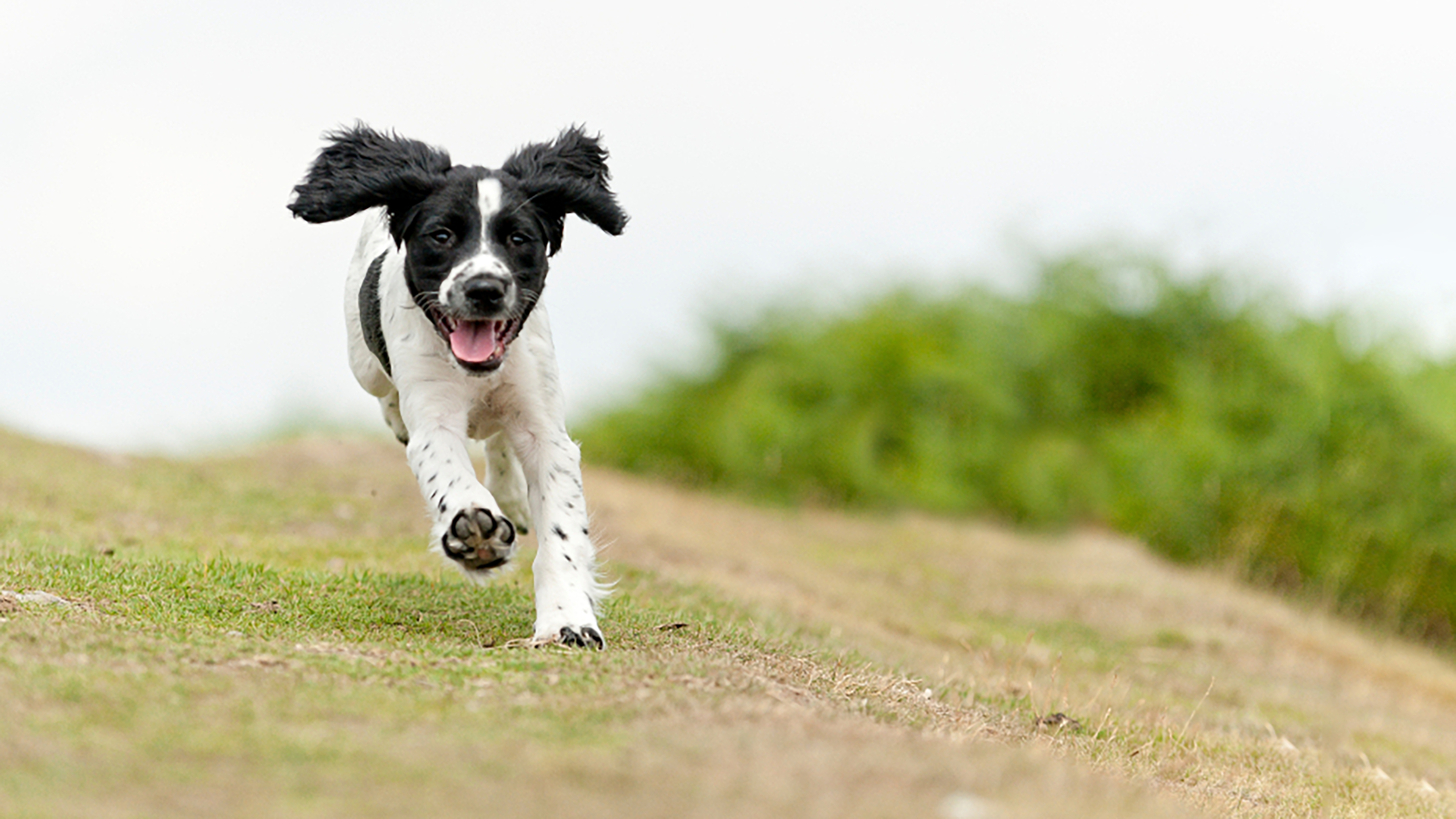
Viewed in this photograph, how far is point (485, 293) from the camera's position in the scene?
6.33m

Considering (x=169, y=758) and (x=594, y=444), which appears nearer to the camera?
(x=169, y=758)

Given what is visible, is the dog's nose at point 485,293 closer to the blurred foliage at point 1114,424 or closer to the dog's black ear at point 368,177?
the dog's black ear at point 368,177

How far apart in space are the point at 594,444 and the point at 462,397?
21.2 m

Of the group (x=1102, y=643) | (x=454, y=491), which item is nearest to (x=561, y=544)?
(x=454, y=491)

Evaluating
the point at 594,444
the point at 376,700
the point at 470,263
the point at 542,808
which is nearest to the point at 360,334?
the point at 470,263

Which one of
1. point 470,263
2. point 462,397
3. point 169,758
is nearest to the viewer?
point 169,758

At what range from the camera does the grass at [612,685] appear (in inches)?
152

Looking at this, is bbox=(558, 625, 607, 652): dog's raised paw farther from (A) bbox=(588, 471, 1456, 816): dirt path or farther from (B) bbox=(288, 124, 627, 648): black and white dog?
(A) bbox=(588, 471, 1456, 816): dirt path

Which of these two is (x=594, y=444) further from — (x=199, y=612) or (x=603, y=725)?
(x=603, y=725)

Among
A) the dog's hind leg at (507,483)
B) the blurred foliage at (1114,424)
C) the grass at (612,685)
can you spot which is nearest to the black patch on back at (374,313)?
the dog's hind leg at (507,483)

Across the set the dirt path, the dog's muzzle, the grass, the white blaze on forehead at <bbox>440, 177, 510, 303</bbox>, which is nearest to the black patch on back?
the dog's muzzle

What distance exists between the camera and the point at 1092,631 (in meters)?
15.0

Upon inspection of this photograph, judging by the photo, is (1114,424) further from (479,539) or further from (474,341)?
(479,539)

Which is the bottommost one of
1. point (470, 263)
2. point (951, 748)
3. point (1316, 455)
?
point (951, 748)
